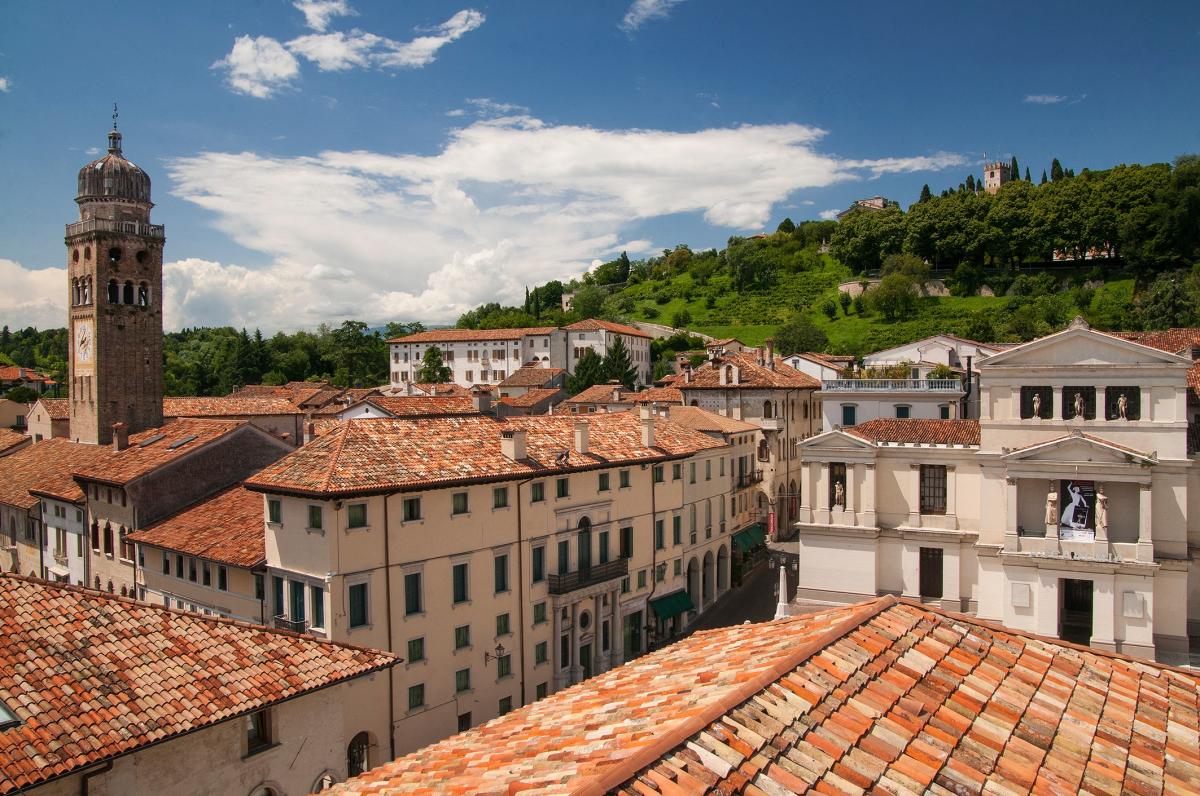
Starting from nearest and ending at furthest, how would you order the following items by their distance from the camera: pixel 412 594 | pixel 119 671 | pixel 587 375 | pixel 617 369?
1. pixel 119 671
2. pixel 412 594
3. pixel 587 375
4. pixel 617 369

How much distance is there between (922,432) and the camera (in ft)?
122

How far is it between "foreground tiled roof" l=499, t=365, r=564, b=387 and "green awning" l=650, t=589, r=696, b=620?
6474 centimetres

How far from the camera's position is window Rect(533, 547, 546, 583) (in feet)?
99.6

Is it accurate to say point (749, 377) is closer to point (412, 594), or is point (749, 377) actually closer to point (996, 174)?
point (412, 594)

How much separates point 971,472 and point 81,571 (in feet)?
135

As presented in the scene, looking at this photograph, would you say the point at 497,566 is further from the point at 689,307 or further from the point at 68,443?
the point at 689,307

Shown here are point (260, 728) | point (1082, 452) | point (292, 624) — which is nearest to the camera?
point (260, 728)

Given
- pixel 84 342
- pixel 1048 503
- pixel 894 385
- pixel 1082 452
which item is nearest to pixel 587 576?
pixel 1048 503

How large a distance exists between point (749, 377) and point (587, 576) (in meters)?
29.7

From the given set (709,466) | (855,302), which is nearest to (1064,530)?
(709,466)

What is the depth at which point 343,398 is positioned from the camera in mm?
85375

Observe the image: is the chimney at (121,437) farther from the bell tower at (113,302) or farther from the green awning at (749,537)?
the green awning at (749,537)

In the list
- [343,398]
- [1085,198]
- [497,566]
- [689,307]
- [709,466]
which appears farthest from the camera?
[689,307]

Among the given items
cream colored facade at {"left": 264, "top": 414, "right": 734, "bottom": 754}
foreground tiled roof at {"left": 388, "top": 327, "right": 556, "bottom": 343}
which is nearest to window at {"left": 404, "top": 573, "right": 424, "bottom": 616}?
cream colored facade at {"left": 264, "top": 414, "right": 734, "bottom": 754}
